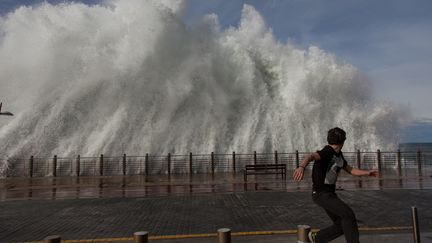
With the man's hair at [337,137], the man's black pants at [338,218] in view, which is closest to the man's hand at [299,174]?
the man's black pants at [338,218]

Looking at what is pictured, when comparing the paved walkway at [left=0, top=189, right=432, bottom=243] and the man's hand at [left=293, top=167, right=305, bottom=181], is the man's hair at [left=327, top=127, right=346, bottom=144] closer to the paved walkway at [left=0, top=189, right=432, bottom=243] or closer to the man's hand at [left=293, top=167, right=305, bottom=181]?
the man's hand at [left=293, top=167, right=305, bottom=181]

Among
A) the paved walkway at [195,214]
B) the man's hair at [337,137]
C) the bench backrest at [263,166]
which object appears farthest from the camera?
the bench backrest at [263,166]

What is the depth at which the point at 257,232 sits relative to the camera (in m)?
6.45

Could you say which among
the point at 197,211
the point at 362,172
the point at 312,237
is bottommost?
the point at 197,211

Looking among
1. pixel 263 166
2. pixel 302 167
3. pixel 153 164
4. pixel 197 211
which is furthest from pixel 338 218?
pixel 153 164

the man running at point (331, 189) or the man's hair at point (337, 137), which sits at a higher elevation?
the man's hair at point (337, 137)

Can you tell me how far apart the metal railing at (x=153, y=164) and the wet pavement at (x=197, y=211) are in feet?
23.3

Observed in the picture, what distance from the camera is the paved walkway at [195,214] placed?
6.89 metres

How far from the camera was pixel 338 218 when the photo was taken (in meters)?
4.49

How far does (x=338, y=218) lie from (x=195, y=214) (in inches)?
188

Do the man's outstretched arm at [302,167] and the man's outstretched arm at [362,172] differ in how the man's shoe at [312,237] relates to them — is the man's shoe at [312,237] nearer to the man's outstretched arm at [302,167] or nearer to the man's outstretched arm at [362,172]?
the man's outstretched arm at [302,167]

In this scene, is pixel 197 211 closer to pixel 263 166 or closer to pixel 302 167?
Result: pixel 302 167

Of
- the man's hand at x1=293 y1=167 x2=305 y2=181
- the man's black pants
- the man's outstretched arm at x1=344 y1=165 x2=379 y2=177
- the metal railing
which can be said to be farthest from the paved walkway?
the metal railing

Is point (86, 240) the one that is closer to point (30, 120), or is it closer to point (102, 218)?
point (102, 218)
